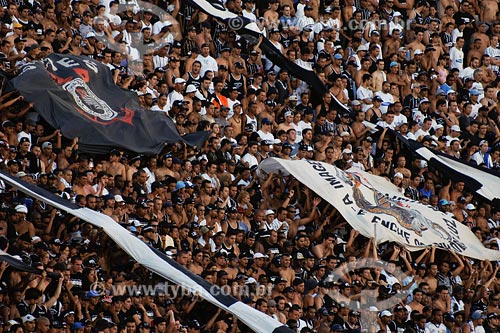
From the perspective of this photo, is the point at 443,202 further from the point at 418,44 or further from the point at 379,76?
the point at 418,44

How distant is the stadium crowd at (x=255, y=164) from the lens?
14977 mm

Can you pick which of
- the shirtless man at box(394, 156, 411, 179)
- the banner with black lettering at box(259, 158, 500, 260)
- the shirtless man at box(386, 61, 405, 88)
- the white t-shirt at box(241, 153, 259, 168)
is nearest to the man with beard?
the banner with black lettering at box(259, 158, 500, 260)

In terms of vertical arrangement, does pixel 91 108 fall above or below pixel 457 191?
above

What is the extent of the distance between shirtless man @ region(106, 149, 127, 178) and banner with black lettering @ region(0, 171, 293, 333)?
142cm

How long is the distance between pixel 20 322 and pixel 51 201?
4.67ft

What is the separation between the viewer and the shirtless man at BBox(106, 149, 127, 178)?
16438 mm

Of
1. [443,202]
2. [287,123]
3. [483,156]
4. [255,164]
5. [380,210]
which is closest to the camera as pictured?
[255,164]

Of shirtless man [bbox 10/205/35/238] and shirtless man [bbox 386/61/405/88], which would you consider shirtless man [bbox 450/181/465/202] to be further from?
shirtless man [bbox 10/205/35/238]

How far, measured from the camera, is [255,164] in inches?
699

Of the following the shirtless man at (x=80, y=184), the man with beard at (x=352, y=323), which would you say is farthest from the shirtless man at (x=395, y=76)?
the shirtless man at (x=80, y=184)

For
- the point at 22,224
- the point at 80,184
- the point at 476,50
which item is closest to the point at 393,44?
the point at 476,50

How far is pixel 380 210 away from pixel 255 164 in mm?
1641

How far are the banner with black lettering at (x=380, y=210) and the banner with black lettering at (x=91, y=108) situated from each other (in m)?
1.42

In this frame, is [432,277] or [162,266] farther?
[432,277]
